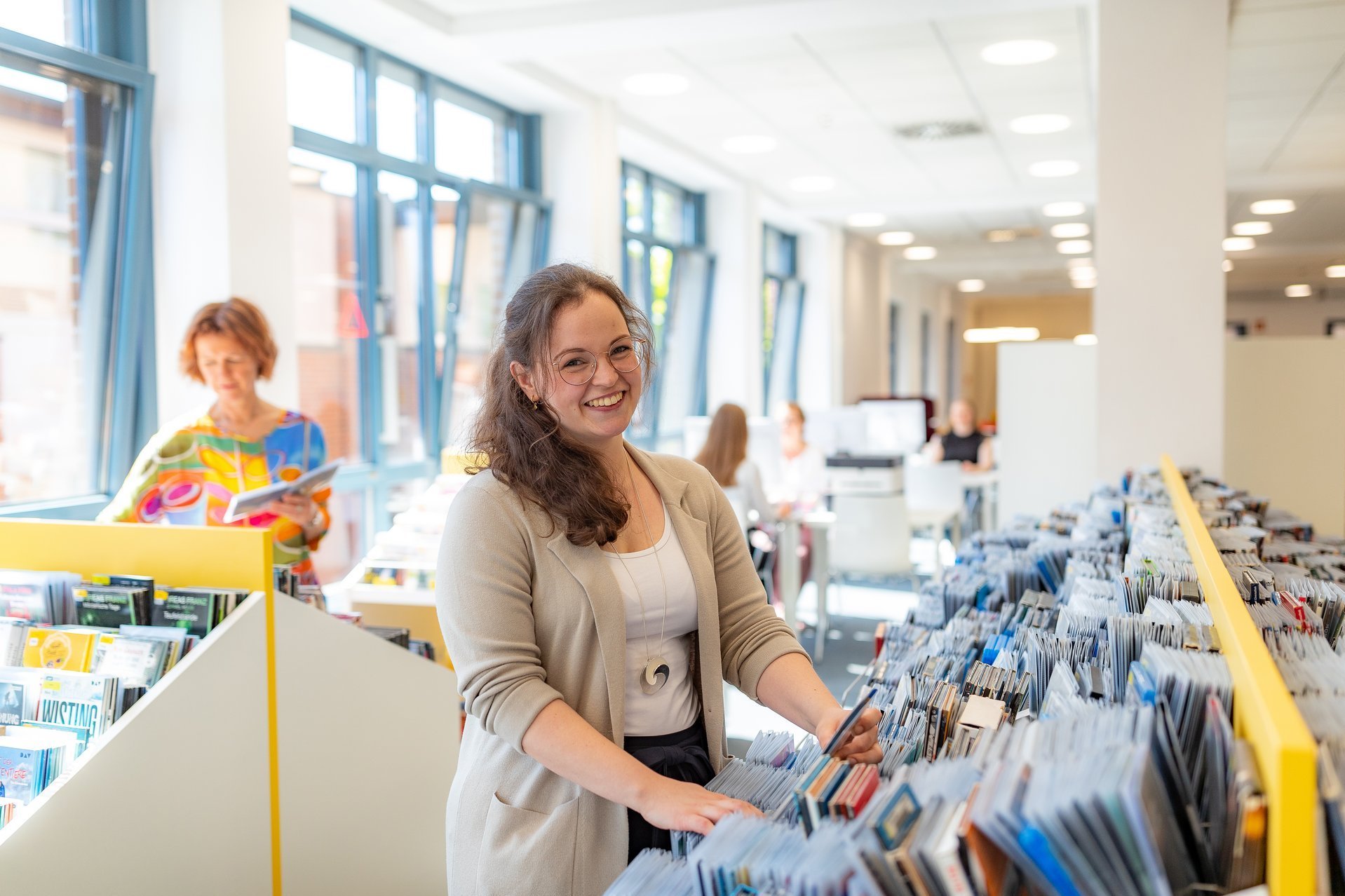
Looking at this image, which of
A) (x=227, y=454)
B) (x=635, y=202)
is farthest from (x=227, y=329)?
(x=635, y=202)

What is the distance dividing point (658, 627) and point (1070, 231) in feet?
38.6

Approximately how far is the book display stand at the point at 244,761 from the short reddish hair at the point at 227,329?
77 centimetres

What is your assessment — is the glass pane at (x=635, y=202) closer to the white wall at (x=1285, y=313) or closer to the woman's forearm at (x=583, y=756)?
the white wall at (x=1285, y=313)

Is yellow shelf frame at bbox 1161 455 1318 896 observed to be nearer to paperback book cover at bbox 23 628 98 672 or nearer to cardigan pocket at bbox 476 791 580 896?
cardigan pocket at bbox 476 791 580 896

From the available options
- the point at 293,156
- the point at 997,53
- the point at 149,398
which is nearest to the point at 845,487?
the point at 997,53

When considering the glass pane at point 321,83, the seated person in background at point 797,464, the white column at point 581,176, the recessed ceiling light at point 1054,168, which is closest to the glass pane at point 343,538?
the glass pane at point 321,83

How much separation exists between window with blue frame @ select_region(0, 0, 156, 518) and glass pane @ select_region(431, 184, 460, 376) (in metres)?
2.23

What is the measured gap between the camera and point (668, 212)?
941 cm

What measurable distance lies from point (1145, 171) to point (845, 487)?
354cm

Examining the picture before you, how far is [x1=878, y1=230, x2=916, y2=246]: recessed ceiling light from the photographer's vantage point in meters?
12.3

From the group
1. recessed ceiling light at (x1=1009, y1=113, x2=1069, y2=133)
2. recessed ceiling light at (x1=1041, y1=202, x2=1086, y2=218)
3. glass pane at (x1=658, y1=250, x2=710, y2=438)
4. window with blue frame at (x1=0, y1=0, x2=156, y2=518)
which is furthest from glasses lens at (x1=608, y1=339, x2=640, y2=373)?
recessed ceiling light at (x1=1041, y1=202, x2=1086, y2=218)

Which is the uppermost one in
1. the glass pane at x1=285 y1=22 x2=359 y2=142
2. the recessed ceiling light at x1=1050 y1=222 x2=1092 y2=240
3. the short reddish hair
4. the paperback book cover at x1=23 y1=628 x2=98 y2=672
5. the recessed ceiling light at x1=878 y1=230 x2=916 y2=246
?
the recessed ceiling light at x1=878 y1=230 x2=916 y2=246

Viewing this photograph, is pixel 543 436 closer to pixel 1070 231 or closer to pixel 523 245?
pixel 523 245

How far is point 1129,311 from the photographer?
171 inches
